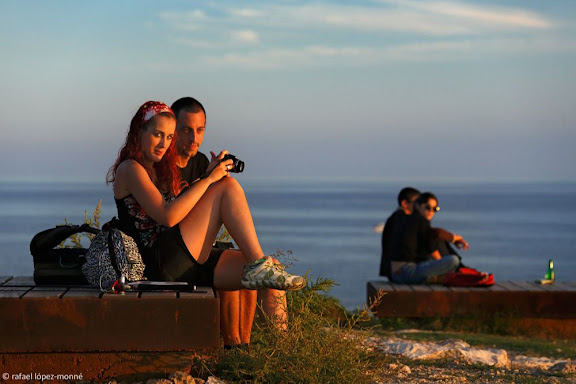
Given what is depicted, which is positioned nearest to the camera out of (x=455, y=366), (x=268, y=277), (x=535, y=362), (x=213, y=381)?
(x=213, y=381)

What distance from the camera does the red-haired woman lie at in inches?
211

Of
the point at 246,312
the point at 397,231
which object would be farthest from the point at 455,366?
the point at 397,231

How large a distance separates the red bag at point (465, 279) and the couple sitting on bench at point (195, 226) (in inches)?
201

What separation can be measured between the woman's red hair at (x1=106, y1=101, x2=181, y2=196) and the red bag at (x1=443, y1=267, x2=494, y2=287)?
210 inches

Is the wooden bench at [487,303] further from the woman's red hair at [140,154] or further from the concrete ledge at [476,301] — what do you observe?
the woman's red hair at [140,154]

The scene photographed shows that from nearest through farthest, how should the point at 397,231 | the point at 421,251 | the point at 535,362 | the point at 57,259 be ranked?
the point at 57,259, the point at 535,362, the point at 397,231, the point at 421,251

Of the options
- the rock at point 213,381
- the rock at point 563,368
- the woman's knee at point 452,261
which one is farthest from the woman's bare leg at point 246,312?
the woman's knee at point 452,261

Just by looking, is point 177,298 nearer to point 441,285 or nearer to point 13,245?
point 441,285

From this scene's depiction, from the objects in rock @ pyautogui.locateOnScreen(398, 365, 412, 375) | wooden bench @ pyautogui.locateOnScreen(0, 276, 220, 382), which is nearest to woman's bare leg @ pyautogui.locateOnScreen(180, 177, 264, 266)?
wooden bench @ pyautogui.locateOnScreen(0, 276, 220, 382)

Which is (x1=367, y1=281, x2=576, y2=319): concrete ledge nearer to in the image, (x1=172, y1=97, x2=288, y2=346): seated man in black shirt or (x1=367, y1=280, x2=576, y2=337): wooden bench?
(x1=367, y1=280, x2=576, y2=337): wooden bench

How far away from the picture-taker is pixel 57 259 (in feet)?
18.4

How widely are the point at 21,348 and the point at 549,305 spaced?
6987mm

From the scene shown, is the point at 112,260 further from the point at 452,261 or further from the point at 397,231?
the point at 452,261

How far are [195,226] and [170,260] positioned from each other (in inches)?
9.6
